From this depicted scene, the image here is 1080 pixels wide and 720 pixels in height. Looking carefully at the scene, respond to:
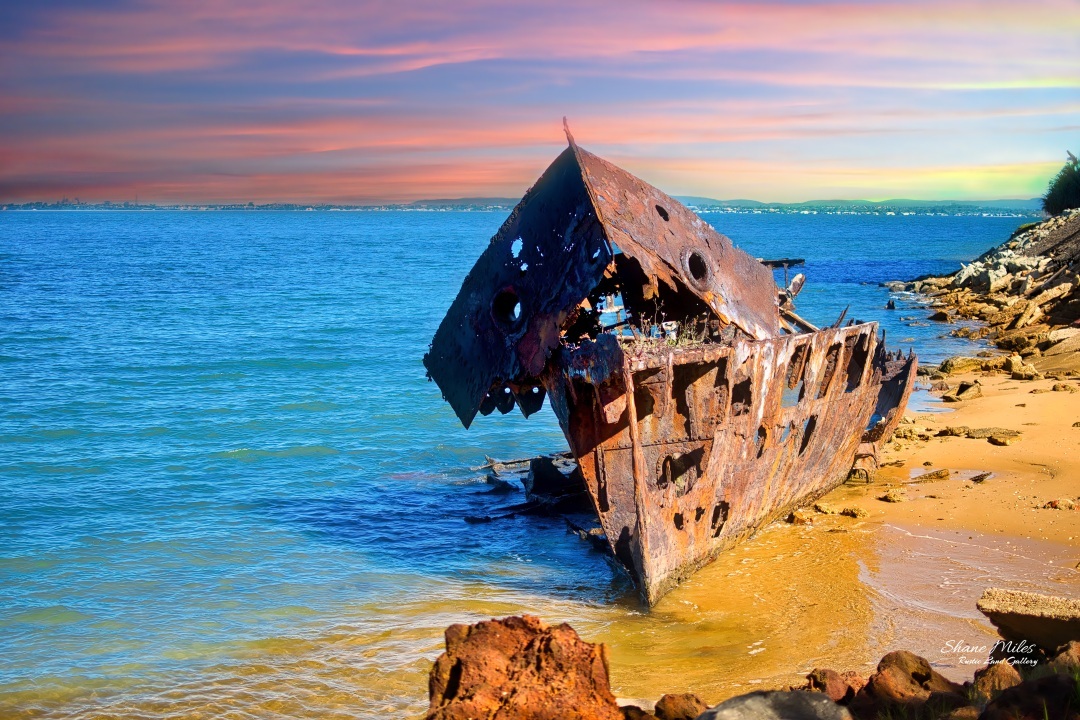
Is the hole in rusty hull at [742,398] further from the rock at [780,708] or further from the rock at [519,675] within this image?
the rock at [780,708]

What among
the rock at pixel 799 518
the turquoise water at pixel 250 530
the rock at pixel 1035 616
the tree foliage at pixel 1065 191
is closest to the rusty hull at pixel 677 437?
the turquoise water at pixel 250 530

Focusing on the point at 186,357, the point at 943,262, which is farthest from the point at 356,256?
the point at 186,357

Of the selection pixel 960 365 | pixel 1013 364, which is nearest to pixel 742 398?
pixel 1013 364

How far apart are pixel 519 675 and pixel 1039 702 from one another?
228 cm

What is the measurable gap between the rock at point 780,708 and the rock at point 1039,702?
0.65m

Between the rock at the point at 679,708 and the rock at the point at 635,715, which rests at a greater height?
the rock at the point at 635,715

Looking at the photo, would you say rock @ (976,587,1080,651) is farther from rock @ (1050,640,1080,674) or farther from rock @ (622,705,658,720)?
rock @ (622,705,658,720)

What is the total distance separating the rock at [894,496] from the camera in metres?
11.5

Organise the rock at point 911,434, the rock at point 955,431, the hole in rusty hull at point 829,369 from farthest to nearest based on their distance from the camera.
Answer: the rock at point 911,434
the rock at point 955,431
the hole in rusty hull at point 829,369

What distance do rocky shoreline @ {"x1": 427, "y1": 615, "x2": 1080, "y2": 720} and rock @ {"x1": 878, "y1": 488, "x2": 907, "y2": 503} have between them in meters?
6.55

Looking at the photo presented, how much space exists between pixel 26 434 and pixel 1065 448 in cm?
1689

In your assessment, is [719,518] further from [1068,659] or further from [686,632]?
[1068,659]

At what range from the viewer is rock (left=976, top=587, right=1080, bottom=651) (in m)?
5.40

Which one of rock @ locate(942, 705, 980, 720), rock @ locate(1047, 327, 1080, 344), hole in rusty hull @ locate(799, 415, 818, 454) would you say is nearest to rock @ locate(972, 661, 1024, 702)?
rock @ locate(942, 705, 980, 720)
